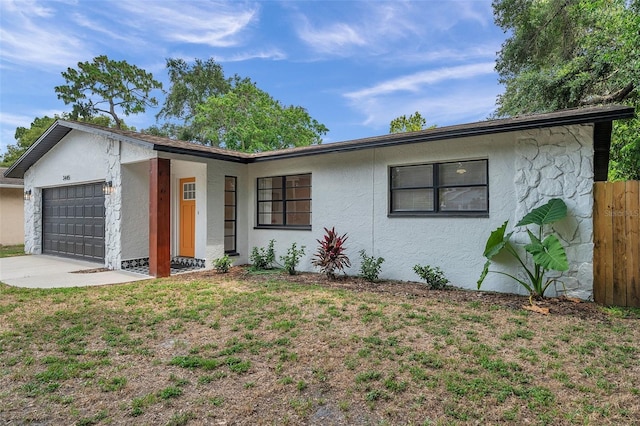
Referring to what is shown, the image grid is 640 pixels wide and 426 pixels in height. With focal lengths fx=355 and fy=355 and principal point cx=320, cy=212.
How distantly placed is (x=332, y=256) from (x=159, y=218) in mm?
3966

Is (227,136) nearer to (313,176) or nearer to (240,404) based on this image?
(313,176)

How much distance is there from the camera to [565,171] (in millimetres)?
5719

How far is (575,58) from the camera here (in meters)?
11.4

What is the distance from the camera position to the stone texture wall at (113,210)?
29.5ft

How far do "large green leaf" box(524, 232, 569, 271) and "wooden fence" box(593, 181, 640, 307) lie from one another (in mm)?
739

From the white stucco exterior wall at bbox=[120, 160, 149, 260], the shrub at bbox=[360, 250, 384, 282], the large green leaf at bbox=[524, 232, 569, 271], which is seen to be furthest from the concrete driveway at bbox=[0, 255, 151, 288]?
the large green leaf at bbox=[524, 232, 569, 271]

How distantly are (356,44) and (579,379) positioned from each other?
51.0 ft

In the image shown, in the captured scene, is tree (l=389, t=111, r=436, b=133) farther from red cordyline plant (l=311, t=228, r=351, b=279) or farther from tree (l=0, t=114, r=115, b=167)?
tree (l=0, t=114, r=115, b=167)

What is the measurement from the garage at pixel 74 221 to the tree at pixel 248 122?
11.3m

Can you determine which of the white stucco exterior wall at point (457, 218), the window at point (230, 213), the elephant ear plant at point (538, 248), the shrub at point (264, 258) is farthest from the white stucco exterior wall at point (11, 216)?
the elephant ear plant at point (538, 248)

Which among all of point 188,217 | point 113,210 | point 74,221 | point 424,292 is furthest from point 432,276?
point 74,221

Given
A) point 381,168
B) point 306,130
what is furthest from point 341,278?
point 306,130

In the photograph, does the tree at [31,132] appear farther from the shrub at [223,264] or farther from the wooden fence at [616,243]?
the wooden fence at [616,243]

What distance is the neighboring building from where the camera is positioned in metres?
15.0
